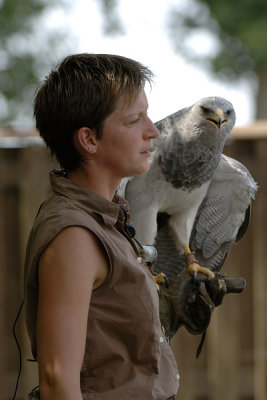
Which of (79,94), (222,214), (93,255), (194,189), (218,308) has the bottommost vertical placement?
(218,308)

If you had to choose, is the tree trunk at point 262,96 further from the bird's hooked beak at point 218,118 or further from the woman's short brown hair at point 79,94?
the woman's short brown hair at point 79,94

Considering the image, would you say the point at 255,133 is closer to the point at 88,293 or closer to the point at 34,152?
the point at 34,152

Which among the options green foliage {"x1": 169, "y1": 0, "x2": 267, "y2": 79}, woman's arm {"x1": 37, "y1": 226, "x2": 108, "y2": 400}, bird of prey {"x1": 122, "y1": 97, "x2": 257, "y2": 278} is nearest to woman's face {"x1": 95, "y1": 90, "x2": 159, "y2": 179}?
woman's arm {"x1": 37, "y1": 226, "x2": 108, "y2": 400}

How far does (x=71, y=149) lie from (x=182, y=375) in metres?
3.31

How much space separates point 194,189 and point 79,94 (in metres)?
1.52

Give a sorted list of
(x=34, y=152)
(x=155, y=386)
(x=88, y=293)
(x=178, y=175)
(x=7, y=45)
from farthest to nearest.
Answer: (x=7, y=45), (x=34, y=152), (x=178, y=175), (x=155, y=386), (x=88, y=293)

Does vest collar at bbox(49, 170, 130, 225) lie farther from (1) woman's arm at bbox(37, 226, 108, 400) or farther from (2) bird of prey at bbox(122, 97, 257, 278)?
(2) bird of prey at bbox(122, 97, 257, 278)

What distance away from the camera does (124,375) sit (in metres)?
1.47

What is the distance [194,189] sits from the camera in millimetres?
2977

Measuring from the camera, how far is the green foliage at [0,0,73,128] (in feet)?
30.4

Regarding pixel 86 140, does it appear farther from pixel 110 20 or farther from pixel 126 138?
pixel 110 20

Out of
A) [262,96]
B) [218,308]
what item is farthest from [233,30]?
[218,308]

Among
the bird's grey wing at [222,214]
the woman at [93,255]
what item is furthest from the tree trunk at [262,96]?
the woman at [93,255]

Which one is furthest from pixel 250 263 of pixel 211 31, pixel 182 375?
pixel 211 31
